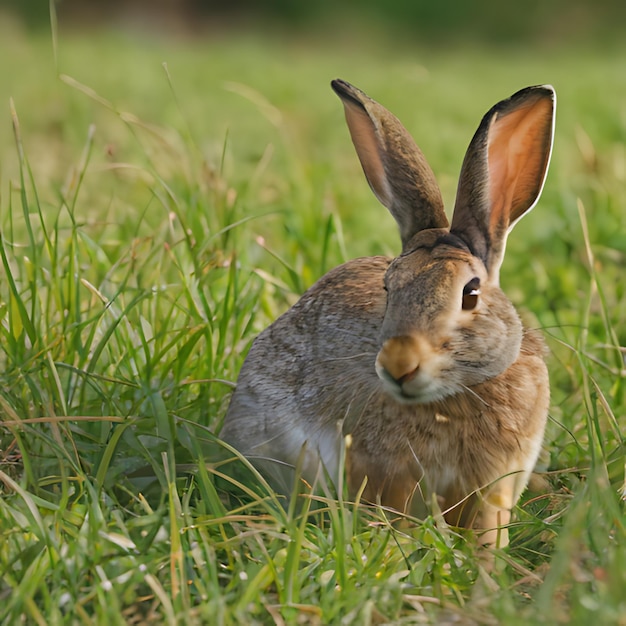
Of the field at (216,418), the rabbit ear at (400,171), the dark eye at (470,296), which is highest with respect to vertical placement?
the rabbit ear at (400,171)

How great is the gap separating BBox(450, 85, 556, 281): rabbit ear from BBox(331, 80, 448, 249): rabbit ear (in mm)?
82

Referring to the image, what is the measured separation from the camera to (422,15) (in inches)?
656

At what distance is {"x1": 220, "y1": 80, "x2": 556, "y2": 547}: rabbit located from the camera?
265 cm

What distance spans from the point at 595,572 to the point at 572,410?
4.46 ft

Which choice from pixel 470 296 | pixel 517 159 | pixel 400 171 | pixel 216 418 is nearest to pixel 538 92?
pixel 517 159

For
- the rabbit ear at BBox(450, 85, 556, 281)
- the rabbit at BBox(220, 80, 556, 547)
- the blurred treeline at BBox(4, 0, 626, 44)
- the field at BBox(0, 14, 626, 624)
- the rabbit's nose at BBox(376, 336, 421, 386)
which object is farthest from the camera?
the blurred treeline at BBox(4, 0, 626, 44)

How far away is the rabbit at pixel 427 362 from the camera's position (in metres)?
2.65

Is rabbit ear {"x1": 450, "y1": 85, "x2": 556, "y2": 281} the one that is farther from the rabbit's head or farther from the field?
the field

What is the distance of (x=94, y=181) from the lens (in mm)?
5973

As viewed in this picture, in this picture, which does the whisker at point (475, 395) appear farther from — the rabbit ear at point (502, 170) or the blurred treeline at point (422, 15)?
the blurred treeline at point (422, 15)

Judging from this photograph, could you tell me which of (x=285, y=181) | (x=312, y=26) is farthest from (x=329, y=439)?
(x=312, y=26)

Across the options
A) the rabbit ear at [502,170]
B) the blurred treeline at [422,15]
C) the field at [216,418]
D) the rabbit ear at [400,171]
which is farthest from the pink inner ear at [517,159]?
the blurred treeline at [422,15]

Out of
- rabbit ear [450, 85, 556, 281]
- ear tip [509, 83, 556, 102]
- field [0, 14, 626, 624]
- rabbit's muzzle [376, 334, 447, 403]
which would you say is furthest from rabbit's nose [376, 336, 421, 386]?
ear tip [509, 83, 556, 102]

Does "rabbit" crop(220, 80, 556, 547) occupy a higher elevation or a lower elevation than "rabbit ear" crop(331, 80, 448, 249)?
lower
